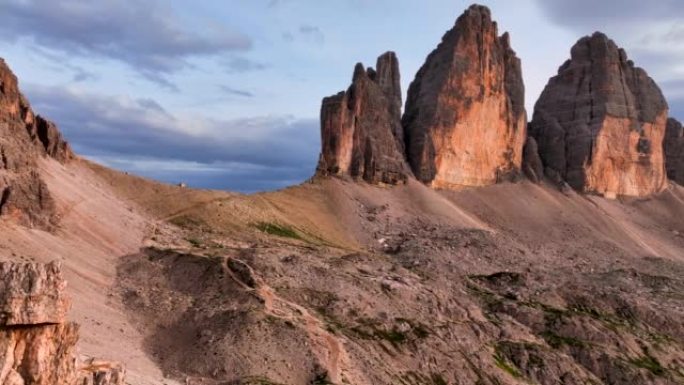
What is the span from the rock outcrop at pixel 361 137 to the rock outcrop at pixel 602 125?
40.4m

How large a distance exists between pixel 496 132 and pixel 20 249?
96474 mm

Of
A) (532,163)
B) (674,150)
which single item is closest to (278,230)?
(532,163)

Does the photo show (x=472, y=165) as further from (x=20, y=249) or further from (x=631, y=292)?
(x=20, y=249)

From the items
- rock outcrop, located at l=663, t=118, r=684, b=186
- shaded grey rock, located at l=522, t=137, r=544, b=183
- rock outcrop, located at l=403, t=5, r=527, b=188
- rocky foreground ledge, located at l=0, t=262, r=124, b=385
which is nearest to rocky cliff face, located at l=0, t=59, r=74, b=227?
rocky foreground ledge, located at l=0, t=262, r=124, b=385

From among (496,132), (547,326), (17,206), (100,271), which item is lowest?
(547,326)

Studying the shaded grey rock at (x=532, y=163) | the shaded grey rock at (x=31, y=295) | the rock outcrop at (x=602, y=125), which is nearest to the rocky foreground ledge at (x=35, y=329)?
the shaded grey rock at (x=31, y=295)

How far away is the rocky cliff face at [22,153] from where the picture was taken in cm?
4941

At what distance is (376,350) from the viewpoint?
45.9 meters

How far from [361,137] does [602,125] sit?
181 ft

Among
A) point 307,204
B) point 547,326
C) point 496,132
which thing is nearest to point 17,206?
point 547,326

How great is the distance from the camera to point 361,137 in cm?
11094

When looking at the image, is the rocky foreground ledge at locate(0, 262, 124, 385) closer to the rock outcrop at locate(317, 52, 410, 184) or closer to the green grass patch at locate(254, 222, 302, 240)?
the green grass patch at locate(254, 222, 302, 240)

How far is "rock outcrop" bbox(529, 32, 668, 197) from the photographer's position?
140 m

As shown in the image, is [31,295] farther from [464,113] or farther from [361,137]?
[464,113]
